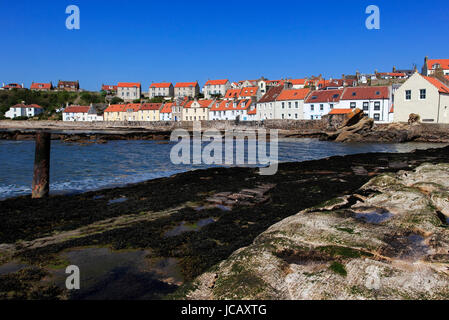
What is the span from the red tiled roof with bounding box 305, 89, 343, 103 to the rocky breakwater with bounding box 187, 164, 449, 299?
215 feet

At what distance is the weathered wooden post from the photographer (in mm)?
12633

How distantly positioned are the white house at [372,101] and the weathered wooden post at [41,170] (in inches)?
2413

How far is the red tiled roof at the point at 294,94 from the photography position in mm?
75312

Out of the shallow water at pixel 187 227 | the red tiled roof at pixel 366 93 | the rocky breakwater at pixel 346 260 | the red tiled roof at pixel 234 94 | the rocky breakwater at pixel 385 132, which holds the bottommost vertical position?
the shallow water at pixel 187 227

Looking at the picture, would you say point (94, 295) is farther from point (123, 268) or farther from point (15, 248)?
point (15, 248)

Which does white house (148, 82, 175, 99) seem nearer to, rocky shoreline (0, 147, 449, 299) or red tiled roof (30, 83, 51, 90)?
red tiled roof (30, 83, 51, 90)

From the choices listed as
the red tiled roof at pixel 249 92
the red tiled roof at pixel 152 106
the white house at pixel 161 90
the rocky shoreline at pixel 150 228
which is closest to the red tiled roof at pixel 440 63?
the red tiled roof at pixel 249 92

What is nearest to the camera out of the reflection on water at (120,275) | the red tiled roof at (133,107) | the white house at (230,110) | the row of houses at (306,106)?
the reflection on water at (120,275)

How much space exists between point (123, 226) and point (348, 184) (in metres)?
9.08

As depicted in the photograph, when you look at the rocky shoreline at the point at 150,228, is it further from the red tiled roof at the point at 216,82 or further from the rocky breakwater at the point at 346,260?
the red tiled roof at the point at 216,82

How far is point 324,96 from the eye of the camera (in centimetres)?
7181

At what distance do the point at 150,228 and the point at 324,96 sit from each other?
6928 centimetres
